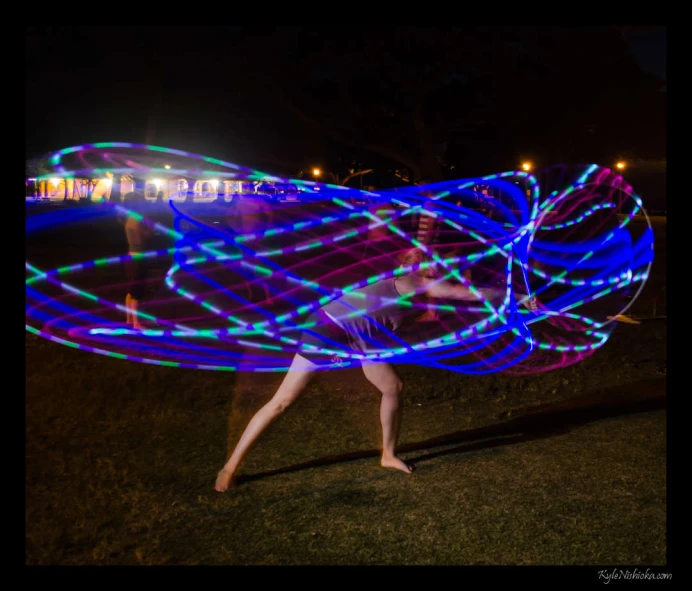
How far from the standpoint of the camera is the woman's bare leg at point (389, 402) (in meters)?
4.88

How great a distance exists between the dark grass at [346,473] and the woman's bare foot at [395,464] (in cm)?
6

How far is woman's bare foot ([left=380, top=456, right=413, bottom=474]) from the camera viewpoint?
5.09 metres

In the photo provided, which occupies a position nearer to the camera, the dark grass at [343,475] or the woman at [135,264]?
the dark grass at [343,475]

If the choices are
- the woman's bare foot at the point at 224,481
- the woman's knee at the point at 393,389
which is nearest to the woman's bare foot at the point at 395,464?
the woman's knee at the point at 393,389

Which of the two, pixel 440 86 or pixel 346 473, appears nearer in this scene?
pixel 346 473

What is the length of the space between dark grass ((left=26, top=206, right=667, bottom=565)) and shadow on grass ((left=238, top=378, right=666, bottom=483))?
0.8 inches

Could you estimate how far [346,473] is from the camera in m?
5.12

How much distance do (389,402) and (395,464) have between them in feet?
1.73

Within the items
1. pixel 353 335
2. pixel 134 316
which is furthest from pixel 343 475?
pixel 134 316

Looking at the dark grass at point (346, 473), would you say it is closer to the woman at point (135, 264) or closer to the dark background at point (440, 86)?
the woman at point (135, 264)

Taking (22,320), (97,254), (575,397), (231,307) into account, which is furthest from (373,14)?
(97,254)
